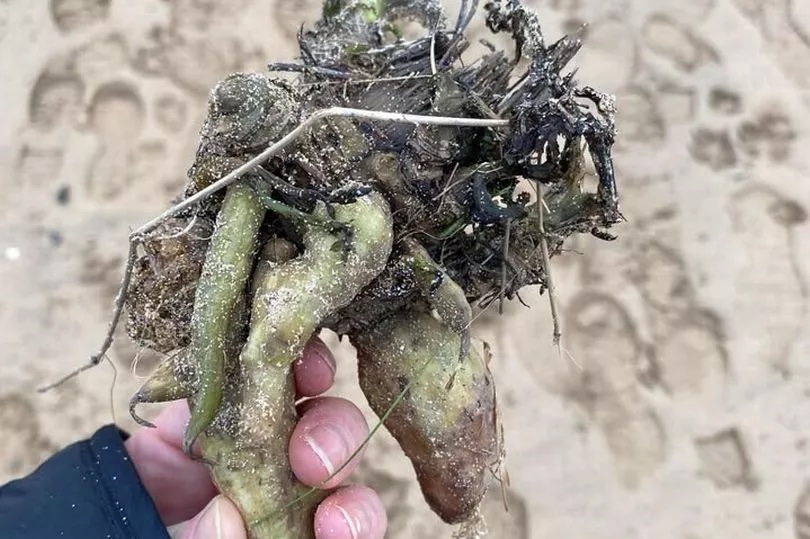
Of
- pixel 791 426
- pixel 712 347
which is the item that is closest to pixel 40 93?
pixel 712 347

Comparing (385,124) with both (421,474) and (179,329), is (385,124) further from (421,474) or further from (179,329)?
(421,474)

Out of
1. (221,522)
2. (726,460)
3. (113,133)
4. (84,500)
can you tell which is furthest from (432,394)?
(113,133)

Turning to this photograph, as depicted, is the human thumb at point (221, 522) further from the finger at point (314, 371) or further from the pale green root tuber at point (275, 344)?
the finger at point (314, 371)

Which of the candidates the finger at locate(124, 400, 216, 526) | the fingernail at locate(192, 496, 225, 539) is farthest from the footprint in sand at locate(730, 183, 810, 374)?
the fingernail at locate(192, 496, 225, 539)

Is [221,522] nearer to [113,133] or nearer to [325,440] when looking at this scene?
[325,440]

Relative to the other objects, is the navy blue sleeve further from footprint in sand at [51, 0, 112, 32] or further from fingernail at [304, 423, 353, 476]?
footprint in sand at [51, 0, 112, 32]

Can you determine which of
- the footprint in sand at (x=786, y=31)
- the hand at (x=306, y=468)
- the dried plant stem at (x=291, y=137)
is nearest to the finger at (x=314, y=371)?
the hand at (x=306, y=468)
